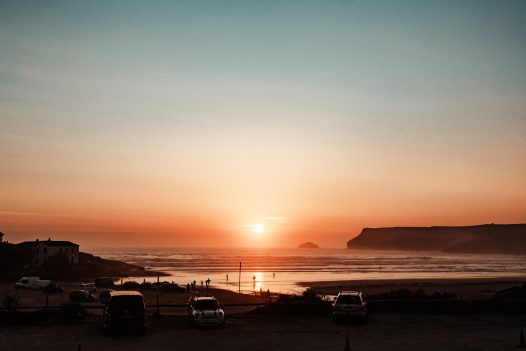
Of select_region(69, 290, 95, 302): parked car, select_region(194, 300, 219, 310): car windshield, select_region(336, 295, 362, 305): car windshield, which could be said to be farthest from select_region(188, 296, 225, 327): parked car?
select_region(69, 290, 95, 302): parked car

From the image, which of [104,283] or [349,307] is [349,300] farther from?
[104,283]

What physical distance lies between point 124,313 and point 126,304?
0.45m

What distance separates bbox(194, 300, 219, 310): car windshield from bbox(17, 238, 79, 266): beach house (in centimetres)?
8832

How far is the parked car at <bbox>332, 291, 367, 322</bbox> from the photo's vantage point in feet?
95.8

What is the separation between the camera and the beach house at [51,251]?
10831 centimetres

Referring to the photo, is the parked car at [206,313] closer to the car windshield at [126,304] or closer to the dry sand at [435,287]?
the car windshield at [126,304]

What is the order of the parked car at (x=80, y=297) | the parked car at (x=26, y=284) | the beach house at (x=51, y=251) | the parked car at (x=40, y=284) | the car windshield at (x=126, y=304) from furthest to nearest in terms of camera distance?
1. the beach house at (x=51, y=251)
2. the parked car at (x=26, y=284)
3. the parked car at (x=40, y=284)
4. the parked car at (x=80, y=297)
5. the car windshield at (x=126, y=304)

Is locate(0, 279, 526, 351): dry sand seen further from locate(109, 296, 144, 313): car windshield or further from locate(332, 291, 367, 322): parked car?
locate(109, 296, 144, 313): car windshield

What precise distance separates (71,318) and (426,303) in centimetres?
2294

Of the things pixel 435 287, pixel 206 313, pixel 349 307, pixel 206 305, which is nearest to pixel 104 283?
pixel 435 287

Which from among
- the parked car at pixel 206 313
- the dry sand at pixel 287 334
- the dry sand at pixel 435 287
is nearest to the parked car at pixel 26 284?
the dry sand at pixel 435 287

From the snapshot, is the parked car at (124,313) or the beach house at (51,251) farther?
the beach house at (51,251)

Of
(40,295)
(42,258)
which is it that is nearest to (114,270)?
(42,258)

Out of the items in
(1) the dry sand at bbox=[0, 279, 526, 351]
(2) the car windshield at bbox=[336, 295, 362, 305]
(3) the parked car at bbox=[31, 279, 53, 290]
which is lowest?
(3) the parked car at bbox=[31, 279, 53, 290]
